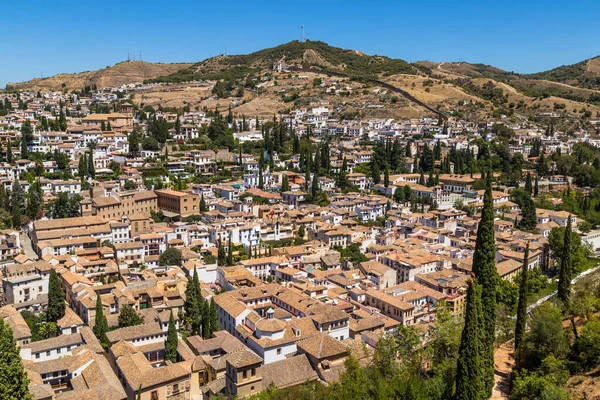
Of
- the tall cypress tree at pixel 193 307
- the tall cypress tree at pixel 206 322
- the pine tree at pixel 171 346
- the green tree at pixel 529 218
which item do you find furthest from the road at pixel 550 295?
the pine tree at pixel 171 346

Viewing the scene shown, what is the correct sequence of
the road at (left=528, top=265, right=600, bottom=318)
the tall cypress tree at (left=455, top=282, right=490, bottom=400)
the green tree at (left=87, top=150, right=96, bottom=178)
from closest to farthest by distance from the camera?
the tall cypress tree at (left=455, top=282, right=490, bottom=400) < the road at (left=528, top=265, right=600, bottom=318) < the green tree at (left=87, top=150, right=96, bottom=178)

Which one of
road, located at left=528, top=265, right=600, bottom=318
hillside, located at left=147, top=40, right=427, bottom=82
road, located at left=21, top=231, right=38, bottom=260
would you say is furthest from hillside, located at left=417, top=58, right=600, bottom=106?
road, located at left=21, top=231, right=38, bottom=260

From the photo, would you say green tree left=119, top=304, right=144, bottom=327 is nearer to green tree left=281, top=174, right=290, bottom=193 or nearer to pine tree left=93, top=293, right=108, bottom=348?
pine tree left=93, top=293, right=108, bottom=348

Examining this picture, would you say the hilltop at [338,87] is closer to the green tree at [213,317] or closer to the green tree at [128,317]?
the green tree at [213,317]

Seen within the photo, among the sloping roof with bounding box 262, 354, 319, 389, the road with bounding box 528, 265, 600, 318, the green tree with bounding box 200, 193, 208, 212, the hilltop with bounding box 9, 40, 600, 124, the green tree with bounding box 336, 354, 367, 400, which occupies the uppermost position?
the hilltop with bounding box 9, 40, 600, 124

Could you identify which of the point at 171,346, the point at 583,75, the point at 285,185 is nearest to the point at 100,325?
the point at 171,346

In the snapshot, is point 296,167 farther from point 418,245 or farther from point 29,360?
point 29,360

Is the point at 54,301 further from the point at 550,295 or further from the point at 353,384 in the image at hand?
the point at 550,295
